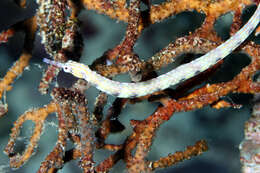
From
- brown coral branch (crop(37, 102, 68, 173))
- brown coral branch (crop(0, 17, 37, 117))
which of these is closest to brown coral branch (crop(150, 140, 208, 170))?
brown coral branch (crop(37, 102, 68, 173))

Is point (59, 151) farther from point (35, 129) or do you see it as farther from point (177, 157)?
point (177, 157)

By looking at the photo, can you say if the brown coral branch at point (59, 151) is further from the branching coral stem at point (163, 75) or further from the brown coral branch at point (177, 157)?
the brown coral branch at point (177, 157)

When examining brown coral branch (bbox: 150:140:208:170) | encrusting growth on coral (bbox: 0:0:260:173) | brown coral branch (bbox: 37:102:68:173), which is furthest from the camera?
brown coral branch (bbox: 150:140:208:170)

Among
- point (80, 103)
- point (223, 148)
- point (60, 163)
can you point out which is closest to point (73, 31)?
point (80, 103)

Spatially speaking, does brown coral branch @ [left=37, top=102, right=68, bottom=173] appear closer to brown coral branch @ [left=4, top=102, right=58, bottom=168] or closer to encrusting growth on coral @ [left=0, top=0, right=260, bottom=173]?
encrusting growth on coral @ [left=0, top=0, right=260, bottom=173]

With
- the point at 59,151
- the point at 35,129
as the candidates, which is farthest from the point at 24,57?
the point at 59,151

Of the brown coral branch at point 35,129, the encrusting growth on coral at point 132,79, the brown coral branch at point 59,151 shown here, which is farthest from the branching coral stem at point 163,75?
the brown coral branch at point 35,129
